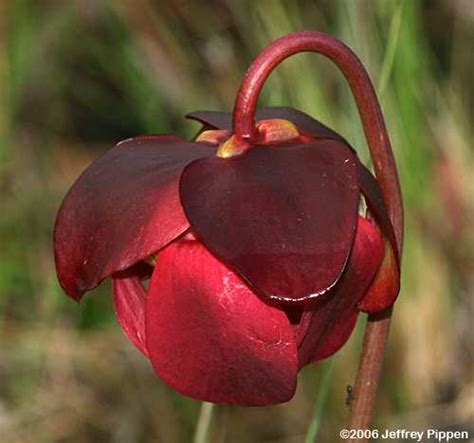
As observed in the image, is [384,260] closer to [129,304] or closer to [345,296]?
[345,296]

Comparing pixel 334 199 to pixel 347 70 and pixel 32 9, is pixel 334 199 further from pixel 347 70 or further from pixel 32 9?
pixel 32 9

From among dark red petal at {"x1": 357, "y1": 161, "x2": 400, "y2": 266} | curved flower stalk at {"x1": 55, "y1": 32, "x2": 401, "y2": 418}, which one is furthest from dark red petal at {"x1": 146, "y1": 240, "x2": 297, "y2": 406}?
dark red petal at {"x1": 357, "y1": 161, "x2": 400, "y2": 266}

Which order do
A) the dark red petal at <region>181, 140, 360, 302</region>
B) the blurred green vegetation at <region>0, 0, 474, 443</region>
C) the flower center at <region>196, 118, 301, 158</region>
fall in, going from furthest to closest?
the blurred green vegetation at <region>0, 0, 474, 443</region> → the flower center at <region>196, 118, 301, 158</region> → the dark red petal at <region>181, 140, 360, 302</region>

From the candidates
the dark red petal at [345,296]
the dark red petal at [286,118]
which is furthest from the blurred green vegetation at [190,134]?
the dark red petal at [345,296]

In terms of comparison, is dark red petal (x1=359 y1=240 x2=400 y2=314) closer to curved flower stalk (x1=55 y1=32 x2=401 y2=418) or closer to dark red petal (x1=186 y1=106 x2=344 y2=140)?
curved flower stalk (x1=55 y1=32 x2=401 y2=418)

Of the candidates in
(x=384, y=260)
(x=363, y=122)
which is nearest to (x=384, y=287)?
(x=384, y=260)

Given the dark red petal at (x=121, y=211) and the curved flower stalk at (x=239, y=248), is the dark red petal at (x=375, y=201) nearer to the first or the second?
the curved flower stalk at (x=239, y=248)
